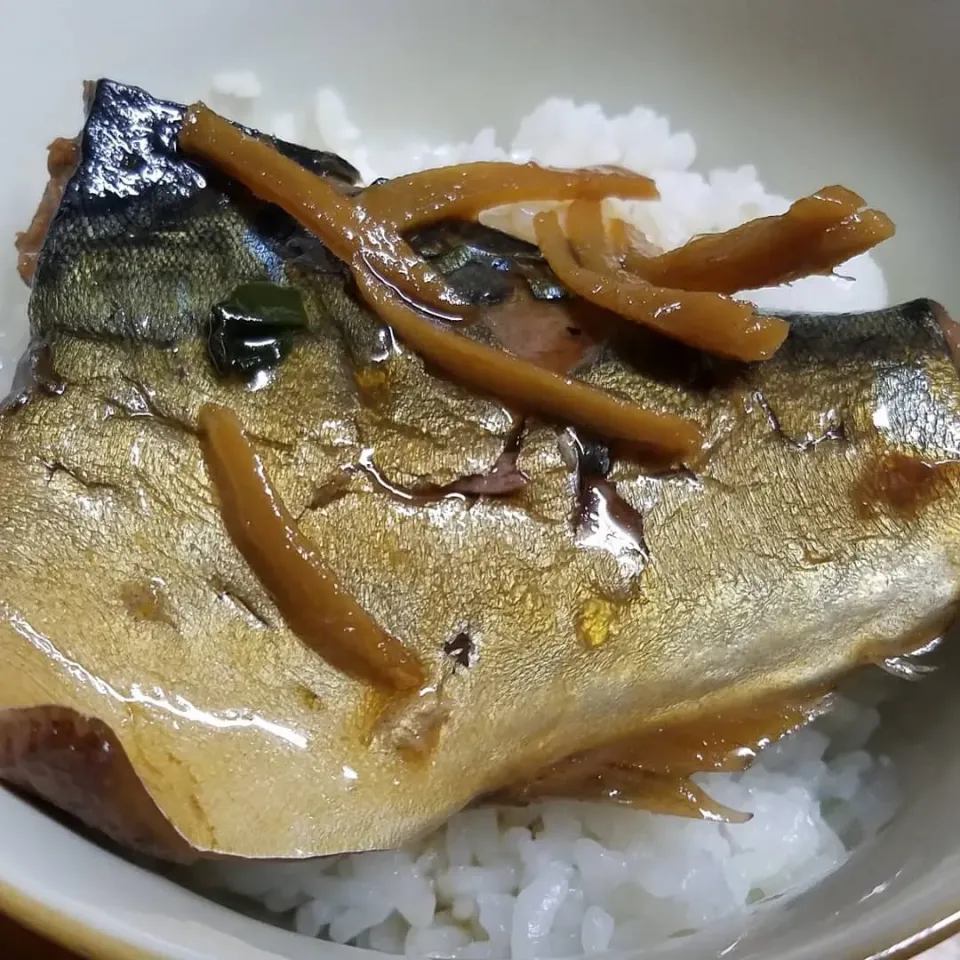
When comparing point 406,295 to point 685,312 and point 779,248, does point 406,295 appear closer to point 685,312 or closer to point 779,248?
point 685,312

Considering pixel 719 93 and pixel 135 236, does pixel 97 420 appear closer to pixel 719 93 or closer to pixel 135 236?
pixel 135 236

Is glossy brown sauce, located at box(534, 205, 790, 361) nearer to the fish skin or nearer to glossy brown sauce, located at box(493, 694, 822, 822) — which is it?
the fish skin

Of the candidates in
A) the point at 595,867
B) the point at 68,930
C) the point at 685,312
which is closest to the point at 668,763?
the point at 595,867

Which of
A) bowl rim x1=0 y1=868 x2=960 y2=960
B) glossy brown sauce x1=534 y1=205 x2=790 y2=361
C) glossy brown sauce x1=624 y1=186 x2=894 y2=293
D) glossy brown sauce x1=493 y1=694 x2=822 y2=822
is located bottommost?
bowl rim x1=0 y1=868 x2=960 y2=960

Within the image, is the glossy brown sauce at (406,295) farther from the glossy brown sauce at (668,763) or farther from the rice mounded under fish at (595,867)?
the rice mounded under fish at (595,867)

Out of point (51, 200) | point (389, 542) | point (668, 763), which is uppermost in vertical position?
point (51, 200)

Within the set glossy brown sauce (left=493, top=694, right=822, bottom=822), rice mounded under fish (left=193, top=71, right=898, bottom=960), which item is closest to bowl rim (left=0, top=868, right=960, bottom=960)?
rice mounded under fish (left=193, top=71, right=898, bottom=960)
